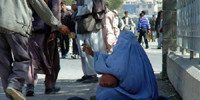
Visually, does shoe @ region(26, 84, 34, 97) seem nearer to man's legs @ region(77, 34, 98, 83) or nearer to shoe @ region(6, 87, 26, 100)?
shoe @ region(6, 87, 26, 100)

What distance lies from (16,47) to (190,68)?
6.70ft

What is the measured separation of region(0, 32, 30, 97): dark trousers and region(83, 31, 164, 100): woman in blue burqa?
88cm

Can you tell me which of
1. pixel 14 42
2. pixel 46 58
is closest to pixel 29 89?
pixel 46 58

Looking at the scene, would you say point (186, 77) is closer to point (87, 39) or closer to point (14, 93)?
point (14, 93)

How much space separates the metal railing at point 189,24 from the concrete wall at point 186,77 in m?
0.21

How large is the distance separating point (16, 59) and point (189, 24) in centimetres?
279

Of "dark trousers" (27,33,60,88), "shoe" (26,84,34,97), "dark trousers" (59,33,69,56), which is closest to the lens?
"shoe" (26,84,34,97)

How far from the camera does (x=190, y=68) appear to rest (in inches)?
284

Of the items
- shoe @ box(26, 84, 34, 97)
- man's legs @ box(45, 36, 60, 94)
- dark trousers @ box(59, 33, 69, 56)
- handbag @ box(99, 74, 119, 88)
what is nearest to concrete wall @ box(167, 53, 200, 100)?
handbag @ box(99, 74, 119, 88)

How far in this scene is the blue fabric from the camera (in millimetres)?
6051

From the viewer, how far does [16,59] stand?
6777 millimetres

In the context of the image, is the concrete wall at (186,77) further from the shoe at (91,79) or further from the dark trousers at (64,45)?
the dark trousers at (64,45)

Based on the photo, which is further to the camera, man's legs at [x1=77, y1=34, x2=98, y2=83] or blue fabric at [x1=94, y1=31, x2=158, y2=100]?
man's legs at [x1=77, y1=34, x2=98, y2=83]

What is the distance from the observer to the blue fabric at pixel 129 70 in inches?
238
